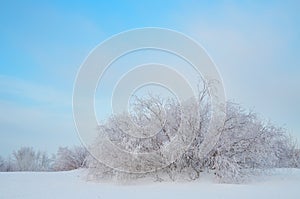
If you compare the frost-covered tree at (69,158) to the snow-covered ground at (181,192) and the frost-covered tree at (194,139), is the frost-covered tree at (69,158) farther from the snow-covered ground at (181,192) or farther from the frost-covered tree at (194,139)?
the snow-covered ground at (181,192)

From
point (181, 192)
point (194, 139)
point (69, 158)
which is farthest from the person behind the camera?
point (69, 158)

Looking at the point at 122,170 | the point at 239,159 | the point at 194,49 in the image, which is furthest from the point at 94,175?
the point at 194,49

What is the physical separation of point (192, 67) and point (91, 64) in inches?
168

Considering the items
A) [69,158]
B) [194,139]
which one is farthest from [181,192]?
[69,158]

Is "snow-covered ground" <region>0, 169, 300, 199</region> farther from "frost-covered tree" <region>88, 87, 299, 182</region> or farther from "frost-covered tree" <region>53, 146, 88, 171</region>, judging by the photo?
"frost-covered tree" <region>53, 146, 88, 171</region>

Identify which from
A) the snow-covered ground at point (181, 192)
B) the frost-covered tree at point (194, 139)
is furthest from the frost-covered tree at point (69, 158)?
the snow-covered ground at point (181, 192)

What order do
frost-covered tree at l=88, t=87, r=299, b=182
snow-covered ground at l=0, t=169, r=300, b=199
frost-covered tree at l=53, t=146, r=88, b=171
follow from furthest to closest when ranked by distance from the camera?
frost-covered tree at l=53, t=146, r=88, b=171
frost-covered tree at l=88, t=87, r=299, b=182
snow-covered ground at l=0, t=169, r=300, b=199

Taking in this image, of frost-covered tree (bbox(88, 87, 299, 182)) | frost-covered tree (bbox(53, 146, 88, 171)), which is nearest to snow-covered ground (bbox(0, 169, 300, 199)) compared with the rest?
frost-covered tree (bbox(88, 87, 299, 182))

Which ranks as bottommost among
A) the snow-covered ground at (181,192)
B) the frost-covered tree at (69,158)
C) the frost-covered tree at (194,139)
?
the snow-covered ground at (181,192)

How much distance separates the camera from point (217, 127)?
42.4 ft

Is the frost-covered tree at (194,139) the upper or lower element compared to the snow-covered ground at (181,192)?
upper

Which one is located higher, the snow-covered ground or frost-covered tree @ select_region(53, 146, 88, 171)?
frost-covered tree @ select_region(53, 146, 88, 171)

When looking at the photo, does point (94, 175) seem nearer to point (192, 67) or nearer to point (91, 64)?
point (91, 64)

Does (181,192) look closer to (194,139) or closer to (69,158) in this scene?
(194,139)
